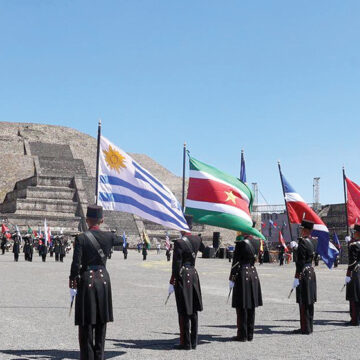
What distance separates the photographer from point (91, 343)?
7.43m

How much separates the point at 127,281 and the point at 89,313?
564 inches

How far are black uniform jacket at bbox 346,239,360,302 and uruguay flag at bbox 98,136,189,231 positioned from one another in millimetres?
3348

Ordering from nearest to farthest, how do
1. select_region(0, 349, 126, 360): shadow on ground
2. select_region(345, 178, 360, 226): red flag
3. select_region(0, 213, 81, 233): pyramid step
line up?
select_region(0, 349, 126, 360): shadow on ground < select_region(345, 178, 360, 226): red flag < select_region(0, 213, 81, 233): pyramid step

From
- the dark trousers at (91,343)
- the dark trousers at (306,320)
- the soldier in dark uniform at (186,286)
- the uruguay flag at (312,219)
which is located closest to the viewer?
the dark trousers at (91,343)

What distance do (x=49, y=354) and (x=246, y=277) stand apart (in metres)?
3.30

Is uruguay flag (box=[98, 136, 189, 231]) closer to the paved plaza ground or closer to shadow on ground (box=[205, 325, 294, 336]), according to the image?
the paved plaza ground

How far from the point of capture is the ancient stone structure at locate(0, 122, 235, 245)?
6222 centimetres

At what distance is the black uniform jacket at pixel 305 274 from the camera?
10.3 m

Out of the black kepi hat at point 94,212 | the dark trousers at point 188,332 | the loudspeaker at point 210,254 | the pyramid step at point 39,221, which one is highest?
the pyramid step at point 39,221

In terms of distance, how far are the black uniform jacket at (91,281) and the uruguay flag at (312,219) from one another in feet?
20.7

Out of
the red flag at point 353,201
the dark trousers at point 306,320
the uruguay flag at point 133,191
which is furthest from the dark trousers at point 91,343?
the red flag at point 353,201

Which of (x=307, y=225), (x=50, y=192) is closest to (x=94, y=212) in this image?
(x=307, y=225)

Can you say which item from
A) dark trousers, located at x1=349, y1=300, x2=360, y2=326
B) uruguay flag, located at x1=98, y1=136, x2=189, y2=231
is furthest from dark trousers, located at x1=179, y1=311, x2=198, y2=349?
dark trousers, located at x1=349, y1=300, x2=360, y2=326

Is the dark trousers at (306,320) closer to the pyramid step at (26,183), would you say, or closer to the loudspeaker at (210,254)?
the loudspeaker at (210,254)
